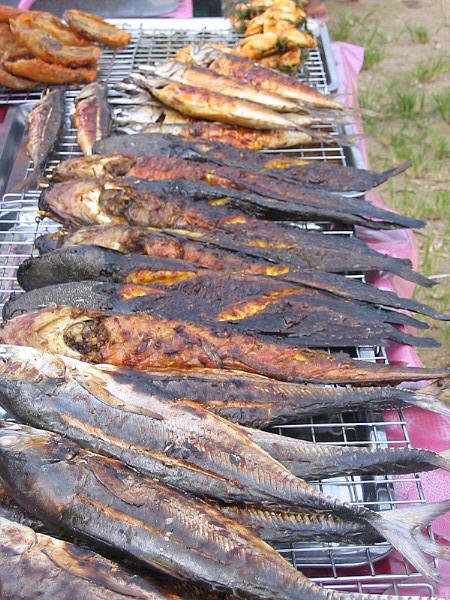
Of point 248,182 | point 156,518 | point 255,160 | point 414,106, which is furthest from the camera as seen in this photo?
point 414,106

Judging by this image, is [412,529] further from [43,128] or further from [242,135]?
[43,128]

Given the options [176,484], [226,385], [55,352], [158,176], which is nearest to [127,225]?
[158,176]

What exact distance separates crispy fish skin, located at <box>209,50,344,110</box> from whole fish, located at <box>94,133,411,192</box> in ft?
2.27

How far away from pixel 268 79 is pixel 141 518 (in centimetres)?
398

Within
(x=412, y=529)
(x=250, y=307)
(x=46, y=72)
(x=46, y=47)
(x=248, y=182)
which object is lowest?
(x=412, y=529)

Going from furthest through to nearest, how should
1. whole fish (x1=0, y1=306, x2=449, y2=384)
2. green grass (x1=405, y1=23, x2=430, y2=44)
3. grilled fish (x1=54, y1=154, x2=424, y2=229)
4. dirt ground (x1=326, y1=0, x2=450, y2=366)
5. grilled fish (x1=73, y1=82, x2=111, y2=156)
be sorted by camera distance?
green grass (x1=405, y1=23, x2=430, y2=44) → dirt ground (x1=326, y1=0, x2=450, y2=366) → grilled fish (x1=73, y1=82, x2=111, y2=156) → grilled fish (x1=54, y1=154, x2=424, y2=229) → whole fish (x1=0, y1=306, x2=449, y2=384)

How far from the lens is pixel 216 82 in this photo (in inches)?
197

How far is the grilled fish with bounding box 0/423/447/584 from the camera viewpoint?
2.13 meters

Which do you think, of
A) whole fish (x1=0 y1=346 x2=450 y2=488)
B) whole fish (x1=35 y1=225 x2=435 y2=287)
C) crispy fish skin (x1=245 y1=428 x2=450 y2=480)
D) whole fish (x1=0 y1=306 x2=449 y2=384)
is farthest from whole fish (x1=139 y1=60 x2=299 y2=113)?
crispy fish skin (x1=245 y1=428 x2=450 y2=480)

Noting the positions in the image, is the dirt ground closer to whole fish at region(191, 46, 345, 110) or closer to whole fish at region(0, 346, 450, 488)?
whole fish at region(191, 46, 345, 110)

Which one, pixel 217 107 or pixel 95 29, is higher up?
pixel 95 29

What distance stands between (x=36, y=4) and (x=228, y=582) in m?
7.22

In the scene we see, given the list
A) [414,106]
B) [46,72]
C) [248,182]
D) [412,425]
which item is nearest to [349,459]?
[412,425]

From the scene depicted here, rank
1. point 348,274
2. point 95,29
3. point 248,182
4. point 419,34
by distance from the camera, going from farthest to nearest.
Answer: point 419,34, point 95,29, point 248,182, point 348,274
